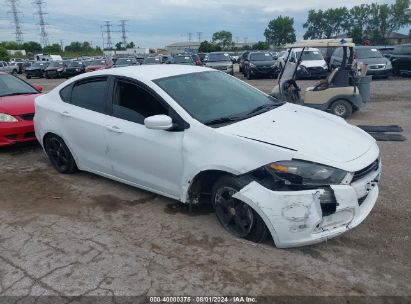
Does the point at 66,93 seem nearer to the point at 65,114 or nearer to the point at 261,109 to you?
the point at 65,114

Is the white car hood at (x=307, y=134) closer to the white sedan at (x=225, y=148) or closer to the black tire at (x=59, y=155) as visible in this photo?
the white sedan at (x=225, y=148)

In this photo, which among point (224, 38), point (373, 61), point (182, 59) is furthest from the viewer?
point (224, 38)

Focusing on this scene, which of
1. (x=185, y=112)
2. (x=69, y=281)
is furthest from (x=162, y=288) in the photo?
(x=185, y=112)

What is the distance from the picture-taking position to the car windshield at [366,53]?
1755cm

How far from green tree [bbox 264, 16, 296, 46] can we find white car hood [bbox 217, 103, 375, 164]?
10590cm

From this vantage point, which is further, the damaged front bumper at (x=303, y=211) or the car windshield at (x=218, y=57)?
the car windshield at (x=218, y=57)

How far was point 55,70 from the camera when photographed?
98.4 ft

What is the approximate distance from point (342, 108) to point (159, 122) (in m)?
6.50

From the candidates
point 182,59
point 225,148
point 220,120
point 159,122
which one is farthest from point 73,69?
point 225,148

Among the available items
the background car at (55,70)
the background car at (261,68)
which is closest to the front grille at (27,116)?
the background car at (261,68)

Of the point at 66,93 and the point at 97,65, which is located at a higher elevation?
the point at 66,93

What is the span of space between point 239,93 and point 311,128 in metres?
1.12

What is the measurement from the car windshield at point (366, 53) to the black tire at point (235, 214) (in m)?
16.4

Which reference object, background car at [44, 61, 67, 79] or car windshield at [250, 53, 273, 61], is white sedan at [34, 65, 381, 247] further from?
background car at [44, 61, 67, 79]
